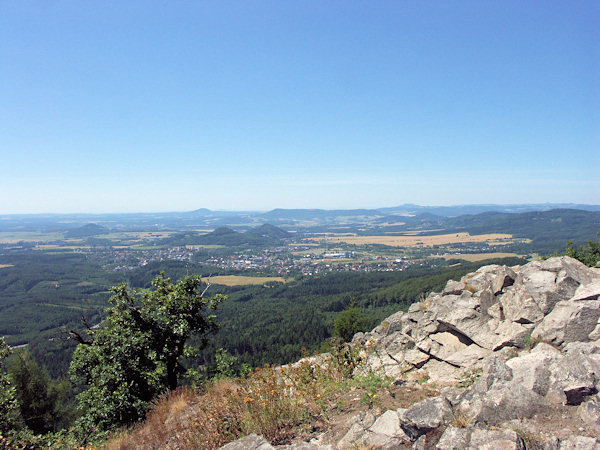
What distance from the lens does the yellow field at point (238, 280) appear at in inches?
5241

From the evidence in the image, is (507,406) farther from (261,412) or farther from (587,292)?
(587,292)

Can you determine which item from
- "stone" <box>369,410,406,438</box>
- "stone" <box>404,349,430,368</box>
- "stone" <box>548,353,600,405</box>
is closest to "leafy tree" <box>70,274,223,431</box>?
"stone" <box>404,349,430,368</box>

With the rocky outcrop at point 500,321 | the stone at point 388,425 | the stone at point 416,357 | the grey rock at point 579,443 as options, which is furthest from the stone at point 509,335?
the grey rock at point 579,443

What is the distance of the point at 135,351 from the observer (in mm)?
13664

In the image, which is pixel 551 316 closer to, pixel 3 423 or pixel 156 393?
pixel 156 393

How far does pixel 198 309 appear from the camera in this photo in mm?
15758

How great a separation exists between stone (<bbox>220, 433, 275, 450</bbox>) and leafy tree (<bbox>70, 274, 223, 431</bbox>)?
8243 millimetres

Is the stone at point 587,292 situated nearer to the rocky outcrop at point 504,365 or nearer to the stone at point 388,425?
the rocky outcrop at point 504,365

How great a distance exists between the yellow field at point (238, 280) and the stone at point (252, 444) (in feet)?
421

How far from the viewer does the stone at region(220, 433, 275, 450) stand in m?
5.71

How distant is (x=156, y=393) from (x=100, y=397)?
88.1 inches

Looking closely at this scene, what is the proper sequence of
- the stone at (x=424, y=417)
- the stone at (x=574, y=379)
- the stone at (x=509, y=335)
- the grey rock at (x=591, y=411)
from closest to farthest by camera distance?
1. the grey rock at (x=591, y=411)
2. the stone at (x=574, y=379)
3. the stone at (x=424, y=417)
4. the stone at (x=509, y=335)

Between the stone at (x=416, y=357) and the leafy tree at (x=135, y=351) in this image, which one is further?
the leafy tree at (x=135, y=351)

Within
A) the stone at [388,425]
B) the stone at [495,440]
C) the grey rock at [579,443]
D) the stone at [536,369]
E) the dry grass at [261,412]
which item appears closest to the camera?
the grey rock at [579,443]
